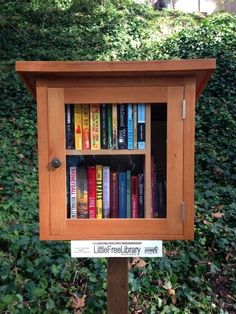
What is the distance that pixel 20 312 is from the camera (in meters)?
2.59

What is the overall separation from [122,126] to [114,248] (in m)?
0.55

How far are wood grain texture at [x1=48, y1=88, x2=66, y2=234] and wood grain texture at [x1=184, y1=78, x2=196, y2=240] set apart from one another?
0.54 metres

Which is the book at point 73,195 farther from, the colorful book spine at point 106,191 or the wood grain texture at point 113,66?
the wood grain texture at point 113,66

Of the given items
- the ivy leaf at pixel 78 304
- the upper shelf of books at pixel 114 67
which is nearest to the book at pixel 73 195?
the upper shelf of books at pixel 114 67

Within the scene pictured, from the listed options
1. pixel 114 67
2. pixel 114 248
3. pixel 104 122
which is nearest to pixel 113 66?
pixel 114 67

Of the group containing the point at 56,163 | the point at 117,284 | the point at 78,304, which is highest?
the point at 56,163

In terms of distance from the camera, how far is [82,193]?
6.12 ft

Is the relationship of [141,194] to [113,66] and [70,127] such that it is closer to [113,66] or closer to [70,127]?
[70,127]

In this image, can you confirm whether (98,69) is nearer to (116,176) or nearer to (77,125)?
(77,125)

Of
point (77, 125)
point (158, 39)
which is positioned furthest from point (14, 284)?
point (158, 39)

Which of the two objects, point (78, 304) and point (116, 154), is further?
point (78, 304)

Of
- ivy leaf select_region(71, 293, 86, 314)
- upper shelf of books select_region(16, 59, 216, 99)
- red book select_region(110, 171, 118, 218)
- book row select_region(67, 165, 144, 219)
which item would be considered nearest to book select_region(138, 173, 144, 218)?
book row select_region(67, 165, 144, 219)

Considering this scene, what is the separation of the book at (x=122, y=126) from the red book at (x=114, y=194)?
0.14m

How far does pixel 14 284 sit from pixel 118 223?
1.35m
